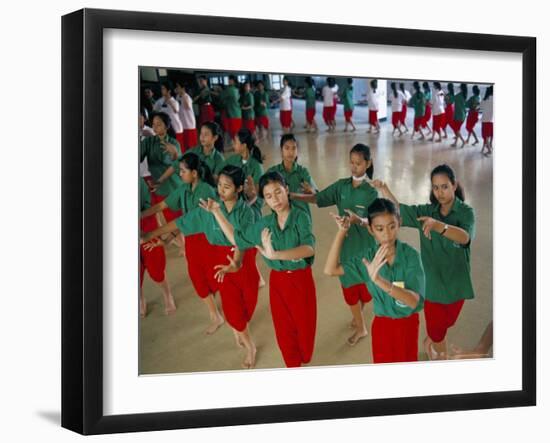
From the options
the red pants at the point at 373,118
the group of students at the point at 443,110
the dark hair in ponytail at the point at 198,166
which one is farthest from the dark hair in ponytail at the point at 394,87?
the dark hair in ponytail at the point at 198,166

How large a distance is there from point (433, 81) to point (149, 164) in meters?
1.24

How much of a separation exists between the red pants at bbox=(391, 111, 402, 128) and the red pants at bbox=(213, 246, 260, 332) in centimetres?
77

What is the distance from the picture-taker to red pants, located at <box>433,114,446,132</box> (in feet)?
14.5

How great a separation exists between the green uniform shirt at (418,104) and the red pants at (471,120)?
23 centimetres

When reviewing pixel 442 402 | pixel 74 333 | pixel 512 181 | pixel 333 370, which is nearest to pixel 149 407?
pixel 74 333

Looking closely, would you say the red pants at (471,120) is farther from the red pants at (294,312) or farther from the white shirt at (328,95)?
the red pants at (294,312)

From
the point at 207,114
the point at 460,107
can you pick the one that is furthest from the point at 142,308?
the point at 460,107

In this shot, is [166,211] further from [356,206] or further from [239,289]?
[356,206]

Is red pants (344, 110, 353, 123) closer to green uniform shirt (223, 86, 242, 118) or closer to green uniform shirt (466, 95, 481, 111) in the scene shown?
green uniform shirt (223, 86, 242, 118)

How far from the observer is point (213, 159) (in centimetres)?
411

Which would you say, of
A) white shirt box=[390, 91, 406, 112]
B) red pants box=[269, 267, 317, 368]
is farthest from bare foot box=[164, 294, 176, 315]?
white shirt box=[390, 91, 406, 112]

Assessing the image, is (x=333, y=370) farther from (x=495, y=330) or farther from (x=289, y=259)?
(x=495, y=330)

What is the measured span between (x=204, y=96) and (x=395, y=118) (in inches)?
31.5

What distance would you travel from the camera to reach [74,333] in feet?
12.8
